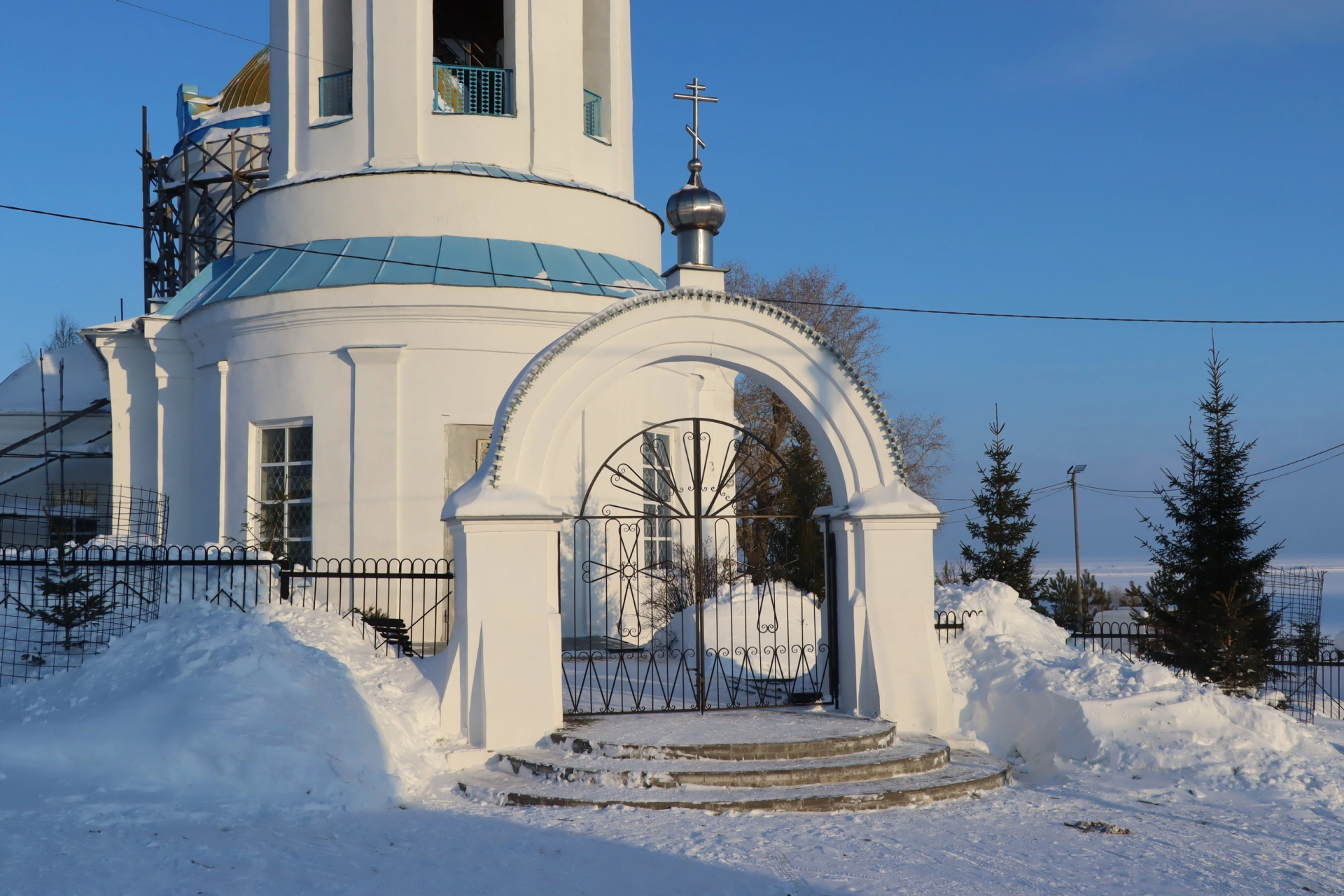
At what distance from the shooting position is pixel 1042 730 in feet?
31.6

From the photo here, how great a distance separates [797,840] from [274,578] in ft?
20.8

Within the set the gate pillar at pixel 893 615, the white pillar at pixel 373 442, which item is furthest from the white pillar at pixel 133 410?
the gate pillar at pixel 893 615

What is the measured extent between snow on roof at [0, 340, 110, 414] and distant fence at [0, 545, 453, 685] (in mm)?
10593

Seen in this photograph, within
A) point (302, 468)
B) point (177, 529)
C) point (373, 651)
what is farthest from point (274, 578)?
point (177, 529)

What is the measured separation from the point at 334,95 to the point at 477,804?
36.7ft

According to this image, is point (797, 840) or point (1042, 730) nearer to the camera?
point (797, 840)

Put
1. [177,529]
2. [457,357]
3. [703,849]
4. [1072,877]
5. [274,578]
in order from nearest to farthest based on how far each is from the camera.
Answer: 1. [1072,877]
2. [703,849]
3. [274,578]
4. [457,357]
5. [177,529]

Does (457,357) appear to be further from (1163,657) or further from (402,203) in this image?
(1163,657)

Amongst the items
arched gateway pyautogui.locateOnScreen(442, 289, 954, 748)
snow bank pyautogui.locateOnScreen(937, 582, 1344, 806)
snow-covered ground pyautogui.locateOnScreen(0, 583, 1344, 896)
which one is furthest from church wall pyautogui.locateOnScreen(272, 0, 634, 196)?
snow bank pyautogui.locateOnScreen(937, 582, 1344, 806)

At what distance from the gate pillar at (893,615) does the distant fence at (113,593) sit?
342 centimetres

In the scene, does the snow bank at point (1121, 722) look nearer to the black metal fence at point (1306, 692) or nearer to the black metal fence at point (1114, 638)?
the black metal fence at point (1114, 638)

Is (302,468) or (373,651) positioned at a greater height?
(302,468)

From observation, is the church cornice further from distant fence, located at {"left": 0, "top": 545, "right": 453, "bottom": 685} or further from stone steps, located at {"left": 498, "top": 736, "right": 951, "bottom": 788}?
stone steps, located at {"left": 498, "top": 736, "right": 951, "bottom": 788}

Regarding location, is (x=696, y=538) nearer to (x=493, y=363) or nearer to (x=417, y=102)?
(x=493, y=363)
